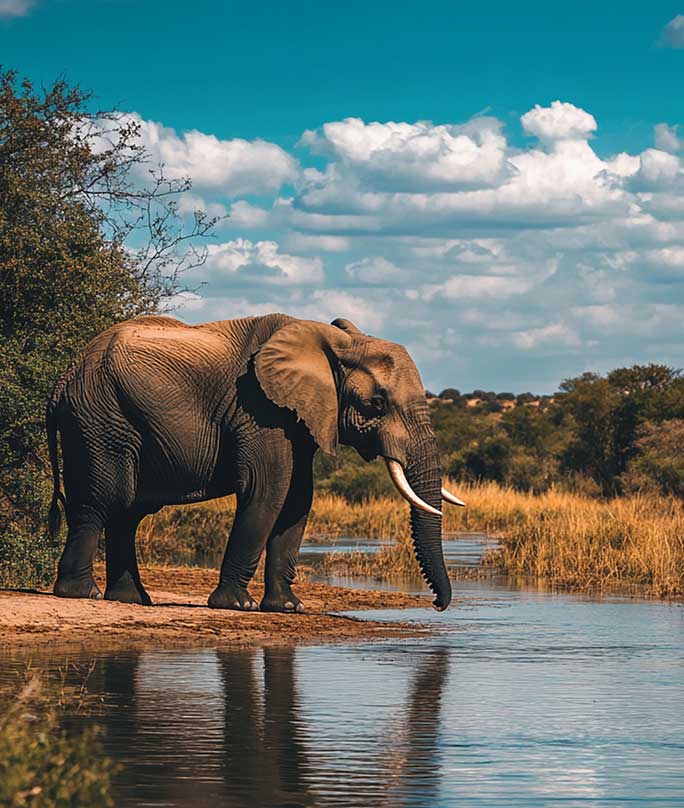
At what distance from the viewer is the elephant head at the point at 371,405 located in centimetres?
1620

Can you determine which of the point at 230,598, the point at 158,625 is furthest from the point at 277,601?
the point at 158,625

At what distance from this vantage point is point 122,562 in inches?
655

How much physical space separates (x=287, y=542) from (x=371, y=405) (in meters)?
1.51

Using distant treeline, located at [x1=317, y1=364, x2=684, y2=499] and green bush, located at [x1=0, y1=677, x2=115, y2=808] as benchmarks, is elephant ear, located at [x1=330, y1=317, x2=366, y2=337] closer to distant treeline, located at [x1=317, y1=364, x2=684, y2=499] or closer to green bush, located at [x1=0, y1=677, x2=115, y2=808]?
green bush, located at [x1=0, y1=677, x2=115, y2=808]

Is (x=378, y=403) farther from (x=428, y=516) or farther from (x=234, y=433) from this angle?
(x=234, y=433)

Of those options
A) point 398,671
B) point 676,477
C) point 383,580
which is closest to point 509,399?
point 676,477

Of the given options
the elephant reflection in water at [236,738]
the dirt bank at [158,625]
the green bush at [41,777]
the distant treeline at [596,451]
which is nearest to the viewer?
the green bush at [41,777]

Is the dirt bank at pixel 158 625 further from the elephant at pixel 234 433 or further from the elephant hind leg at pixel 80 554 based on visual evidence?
the elephant at pixel 234 433

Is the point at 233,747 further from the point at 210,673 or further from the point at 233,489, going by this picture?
the point at 233,489

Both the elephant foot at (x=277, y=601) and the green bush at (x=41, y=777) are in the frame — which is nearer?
the green bush at (x=41, y=777)

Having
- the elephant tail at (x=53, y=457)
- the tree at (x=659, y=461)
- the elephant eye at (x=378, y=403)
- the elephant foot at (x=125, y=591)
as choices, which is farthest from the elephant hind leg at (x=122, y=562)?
the tree at (x=659, y=461)

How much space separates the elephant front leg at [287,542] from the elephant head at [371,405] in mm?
482

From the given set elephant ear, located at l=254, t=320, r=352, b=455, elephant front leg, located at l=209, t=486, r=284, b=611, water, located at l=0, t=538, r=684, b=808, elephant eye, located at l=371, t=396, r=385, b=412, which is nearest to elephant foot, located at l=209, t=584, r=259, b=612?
elephant front leg, located at l=209, t=486, r=284, b=611

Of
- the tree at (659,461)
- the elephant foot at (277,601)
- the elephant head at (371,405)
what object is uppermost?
the tree at (659,461)
